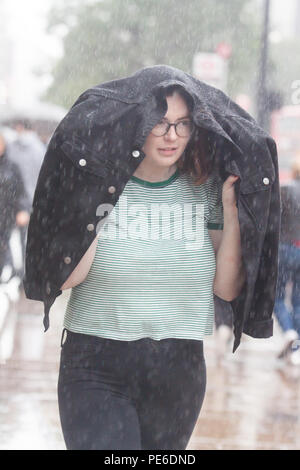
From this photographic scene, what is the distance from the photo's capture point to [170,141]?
3.48 metres

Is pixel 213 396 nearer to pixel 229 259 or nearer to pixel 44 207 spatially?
pixel 229 259

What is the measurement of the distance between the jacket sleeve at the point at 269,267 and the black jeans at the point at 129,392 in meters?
0.26

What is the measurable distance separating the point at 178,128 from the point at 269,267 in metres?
0.60

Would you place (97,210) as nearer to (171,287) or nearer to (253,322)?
(171,287)

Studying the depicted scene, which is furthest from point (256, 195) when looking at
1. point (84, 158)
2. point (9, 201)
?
point (9, 201)

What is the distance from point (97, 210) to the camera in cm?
343

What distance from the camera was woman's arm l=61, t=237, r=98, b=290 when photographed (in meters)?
3.44

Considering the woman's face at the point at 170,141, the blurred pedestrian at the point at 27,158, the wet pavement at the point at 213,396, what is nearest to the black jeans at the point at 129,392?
the woman's face at the point at 170,141

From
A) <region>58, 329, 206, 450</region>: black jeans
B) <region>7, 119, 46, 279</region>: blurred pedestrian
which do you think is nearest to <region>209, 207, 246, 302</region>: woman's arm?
<region>58, 329, 206, 450</region>: black jeans

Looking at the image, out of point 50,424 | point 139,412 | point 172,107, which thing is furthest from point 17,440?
point 172,107

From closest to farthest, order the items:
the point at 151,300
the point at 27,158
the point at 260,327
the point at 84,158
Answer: the point at 84,158
the point at 151,300
the point at 260,327
the point at 27,158

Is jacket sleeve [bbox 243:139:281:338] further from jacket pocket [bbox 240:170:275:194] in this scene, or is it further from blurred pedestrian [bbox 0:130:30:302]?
blurred pedestrian [bbox 0:130:30:302]

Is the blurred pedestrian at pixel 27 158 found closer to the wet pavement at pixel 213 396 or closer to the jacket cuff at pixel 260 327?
the wet pavement at pixel 213 396

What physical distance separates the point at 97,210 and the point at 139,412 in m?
0.71
